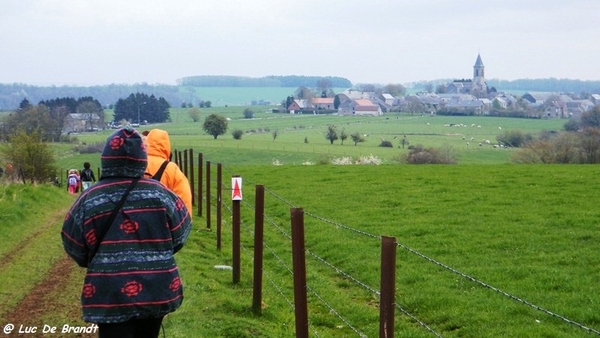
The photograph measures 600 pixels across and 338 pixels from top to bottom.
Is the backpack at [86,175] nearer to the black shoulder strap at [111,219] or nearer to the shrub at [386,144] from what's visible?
the black shoulder strap at [111,219]

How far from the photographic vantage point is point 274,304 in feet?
Result: 36.9

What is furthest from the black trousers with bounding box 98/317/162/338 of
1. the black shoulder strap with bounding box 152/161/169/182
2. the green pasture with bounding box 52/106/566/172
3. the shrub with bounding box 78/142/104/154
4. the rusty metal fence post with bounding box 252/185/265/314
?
the shrub with bounding box 78/142/104/154

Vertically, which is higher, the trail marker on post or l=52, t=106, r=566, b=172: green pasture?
the trail marker on post

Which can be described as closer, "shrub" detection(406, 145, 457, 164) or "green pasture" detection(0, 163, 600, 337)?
"green pasture" detection(0, 163, 600, 337)

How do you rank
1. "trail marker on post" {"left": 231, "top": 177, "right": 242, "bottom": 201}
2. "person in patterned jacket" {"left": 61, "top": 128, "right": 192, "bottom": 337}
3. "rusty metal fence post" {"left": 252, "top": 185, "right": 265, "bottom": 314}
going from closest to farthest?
"person in patterned jacket" {"left": 61, "top": 128, "right": 192, "bottom": 337}, "rusty metal fence post" {"left": 252, "top": 185, "right": 265, "bottom": 314}, "trail marker on post" {"left": 231, "top": 177, "right": 242, "bottom": 201}

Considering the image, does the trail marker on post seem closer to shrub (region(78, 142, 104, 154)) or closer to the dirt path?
the dirt path

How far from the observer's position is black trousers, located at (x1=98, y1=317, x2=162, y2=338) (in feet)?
18.5

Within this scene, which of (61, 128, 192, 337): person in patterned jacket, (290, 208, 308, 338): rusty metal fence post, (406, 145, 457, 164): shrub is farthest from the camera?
(406, 145, 457, 164): shrub

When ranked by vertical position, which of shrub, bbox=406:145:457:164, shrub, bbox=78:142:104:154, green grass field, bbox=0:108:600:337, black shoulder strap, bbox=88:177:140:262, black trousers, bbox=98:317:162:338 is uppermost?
black shoulder strap, bbox=88:177:140:262

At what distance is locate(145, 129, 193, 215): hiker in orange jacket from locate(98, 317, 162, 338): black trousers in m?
2.02

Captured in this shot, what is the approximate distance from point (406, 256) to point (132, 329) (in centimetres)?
960

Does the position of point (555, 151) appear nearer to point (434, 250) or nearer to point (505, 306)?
point (434, 250)

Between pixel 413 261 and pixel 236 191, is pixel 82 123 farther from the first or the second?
pixel 236 191

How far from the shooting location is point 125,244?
5617 millimetres
